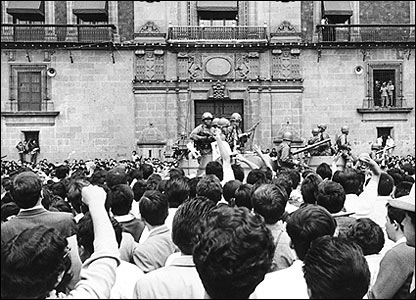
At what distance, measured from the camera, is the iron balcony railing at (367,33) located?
31391 millimetres

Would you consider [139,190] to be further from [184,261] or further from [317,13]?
[317,13]

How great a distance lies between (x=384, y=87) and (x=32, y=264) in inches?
1193

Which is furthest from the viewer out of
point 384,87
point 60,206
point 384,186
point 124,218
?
point 384,87

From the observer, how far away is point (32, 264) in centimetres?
277

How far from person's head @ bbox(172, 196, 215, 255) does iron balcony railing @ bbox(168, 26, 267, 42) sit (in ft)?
89.9

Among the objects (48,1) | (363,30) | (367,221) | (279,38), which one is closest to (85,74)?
(48,1)

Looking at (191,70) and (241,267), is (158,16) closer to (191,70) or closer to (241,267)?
(191,70)

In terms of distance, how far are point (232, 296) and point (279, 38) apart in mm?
28764

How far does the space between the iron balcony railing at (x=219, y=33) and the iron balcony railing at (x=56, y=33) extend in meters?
3.66

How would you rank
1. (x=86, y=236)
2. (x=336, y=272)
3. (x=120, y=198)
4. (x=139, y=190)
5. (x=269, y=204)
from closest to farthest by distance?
(x=336, y=272) → (x=86, y=236) → (x=269, y=204) → (x=120, y=198) → (x=139, y=190)

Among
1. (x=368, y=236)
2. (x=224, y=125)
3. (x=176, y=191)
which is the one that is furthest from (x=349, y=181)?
(x=224, y=125)

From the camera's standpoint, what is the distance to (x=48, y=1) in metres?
31.7

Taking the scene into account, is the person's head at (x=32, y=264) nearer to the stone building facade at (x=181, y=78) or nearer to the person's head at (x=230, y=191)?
the person's head at (x=230, y=191)

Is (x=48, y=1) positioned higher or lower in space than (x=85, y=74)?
higher
